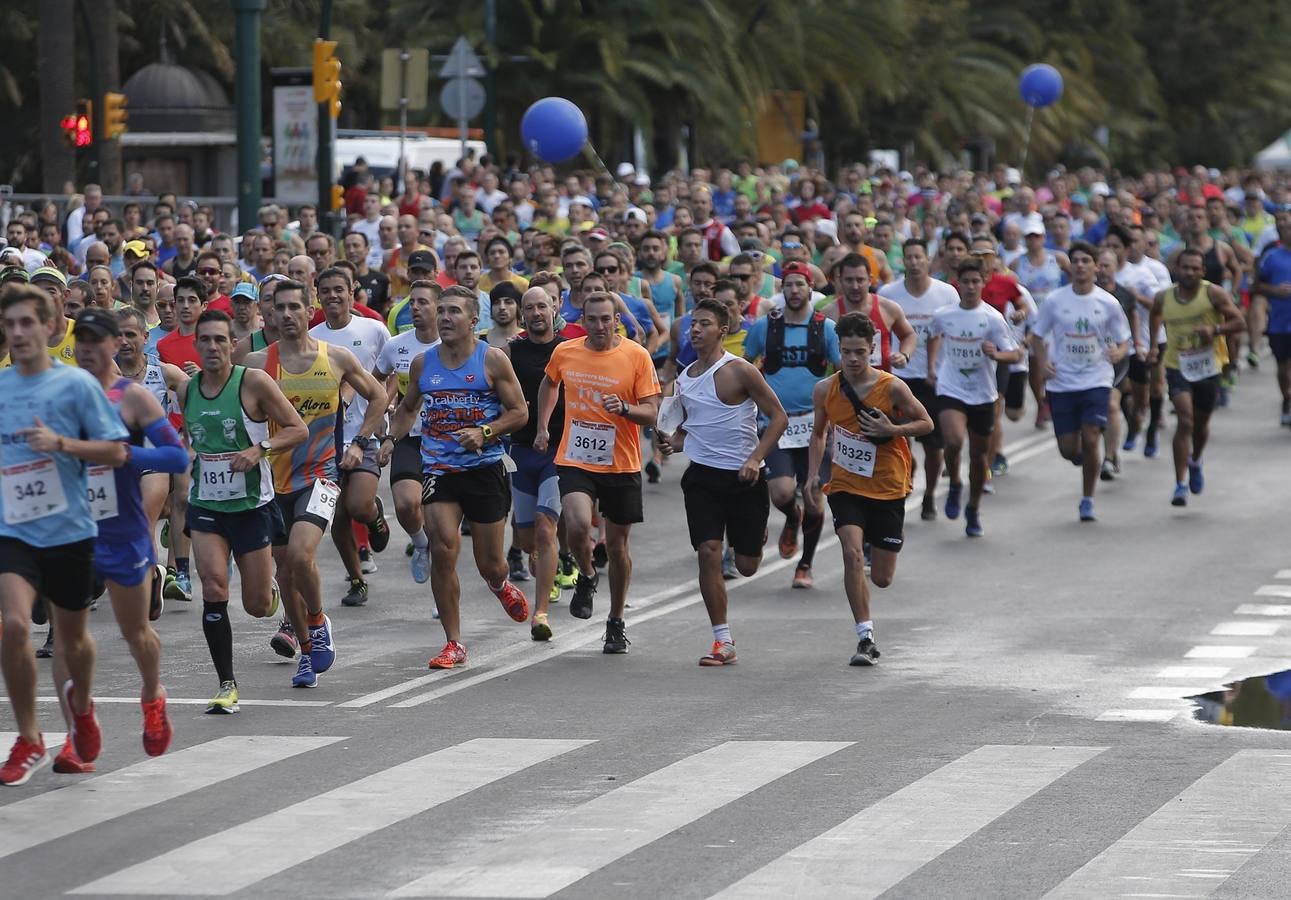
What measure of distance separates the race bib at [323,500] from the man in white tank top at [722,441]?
177cm

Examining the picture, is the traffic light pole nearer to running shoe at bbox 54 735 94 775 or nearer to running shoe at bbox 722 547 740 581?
running shoe at bbox 722 547 740 581

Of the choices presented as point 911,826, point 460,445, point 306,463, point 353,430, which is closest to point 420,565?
point 353,430

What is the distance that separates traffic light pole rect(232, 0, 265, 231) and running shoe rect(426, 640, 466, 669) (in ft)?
44.8

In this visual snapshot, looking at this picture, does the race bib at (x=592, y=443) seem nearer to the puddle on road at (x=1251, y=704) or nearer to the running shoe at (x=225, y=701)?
the running shoe at (x=225, y=701)

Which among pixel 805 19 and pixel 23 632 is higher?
pixel 805 19

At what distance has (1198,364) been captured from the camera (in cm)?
1881

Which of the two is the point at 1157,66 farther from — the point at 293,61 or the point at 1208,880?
the point at 1208,880

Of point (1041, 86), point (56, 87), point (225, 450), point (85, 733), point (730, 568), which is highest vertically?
point (1041, 86)

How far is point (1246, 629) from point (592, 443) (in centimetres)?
359

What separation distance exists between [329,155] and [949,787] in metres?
19.0

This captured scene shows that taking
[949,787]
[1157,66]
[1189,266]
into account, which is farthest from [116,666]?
[1157,66]

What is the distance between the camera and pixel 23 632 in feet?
29.5

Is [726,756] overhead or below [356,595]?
overhead

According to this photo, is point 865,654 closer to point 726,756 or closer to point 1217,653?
point 1217,653
